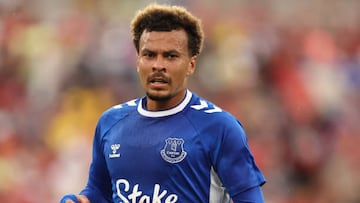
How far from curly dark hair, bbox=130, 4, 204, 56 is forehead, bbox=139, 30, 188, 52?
26mm

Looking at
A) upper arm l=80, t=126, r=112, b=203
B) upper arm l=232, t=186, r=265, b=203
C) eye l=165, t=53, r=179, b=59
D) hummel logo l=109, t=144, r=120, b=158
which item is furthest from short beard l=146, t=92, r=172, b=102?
upper arm l=232, t=186, r=265, b=203

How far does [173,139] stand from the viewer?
465 cm

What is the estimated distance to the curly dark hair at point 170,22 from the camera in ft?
15.6

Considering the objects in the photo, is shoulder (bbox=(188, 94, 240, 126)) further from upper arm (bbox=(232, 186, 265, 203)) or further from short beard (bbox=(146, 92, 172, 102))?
upper arm (bbox=(232, 186, 265, 203))

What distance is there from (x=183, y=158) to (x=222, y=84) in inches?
217

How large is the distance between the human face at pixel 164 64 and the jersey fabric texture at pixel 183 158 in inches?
5.1

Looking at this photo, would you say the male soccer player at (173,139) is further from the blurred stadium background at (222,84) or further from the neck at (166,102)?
the blurred stadium background at (222,84)

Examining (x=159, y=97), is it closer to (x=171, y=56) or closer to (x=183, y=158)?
(x=171, y=56)

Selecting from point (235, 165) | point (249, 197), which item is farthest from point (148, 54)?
point (249, 197)

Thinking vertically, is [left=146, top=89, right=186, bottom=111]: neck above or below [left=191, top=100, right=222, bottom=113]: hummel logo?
above

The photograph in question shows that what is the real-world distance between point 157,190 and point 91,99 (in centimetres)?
578

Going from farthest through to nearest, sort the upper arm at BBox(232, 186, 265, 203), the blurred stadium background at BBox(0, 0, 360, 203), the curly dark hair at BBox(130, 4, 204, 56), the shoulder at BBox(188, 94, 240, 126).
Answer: the blurred stadium background at BBox(0, 0, 360, 203) → the curly dark hair at BBox(130, 4, 204, 56) → the shoulder at BBox(188, 94, 240, 126) → the upper arm at BBox(232, 186, 265, 203)

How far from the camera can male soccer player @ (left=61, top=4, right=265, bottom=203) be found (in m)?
4.57

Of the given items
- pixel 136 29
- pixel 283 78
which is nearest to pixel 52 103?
pixel 283 78
